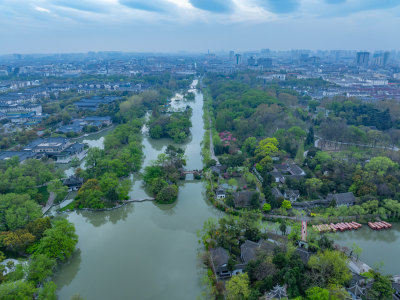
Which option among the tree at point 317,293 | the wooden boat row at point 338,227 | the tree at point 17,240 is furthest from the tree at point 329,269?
the tree at point 17,240

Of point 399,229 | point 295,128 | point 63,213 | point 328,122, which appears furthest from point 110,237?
Result: point 328,122

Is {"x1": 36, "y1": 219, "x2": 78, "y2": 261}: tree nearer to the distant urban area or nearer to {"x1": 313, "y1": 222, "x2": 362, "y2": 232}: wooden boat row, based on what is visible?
the distant urban area

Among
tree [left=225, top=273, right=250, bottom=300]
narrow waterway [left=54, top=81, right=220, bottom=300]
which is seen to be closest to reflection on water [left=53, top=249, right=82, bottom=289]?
narrow waterway [left=54, top=81, right=220, bottom=300]

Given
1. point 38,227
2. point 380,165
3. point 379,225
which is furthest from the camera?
point 380,165

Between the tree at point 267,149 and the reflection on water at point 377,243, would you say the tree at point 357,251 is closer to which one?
the reflection on water at point 377,243

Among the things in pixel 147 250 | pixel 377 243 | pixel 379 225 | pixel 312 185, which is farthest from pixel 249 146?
pixel 147 250

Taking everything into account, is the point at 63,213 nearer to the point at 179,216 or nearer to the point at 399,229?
the point at 179,216

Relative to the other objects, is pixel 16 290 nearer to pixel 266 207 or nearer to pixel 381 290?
pixel 266 207
